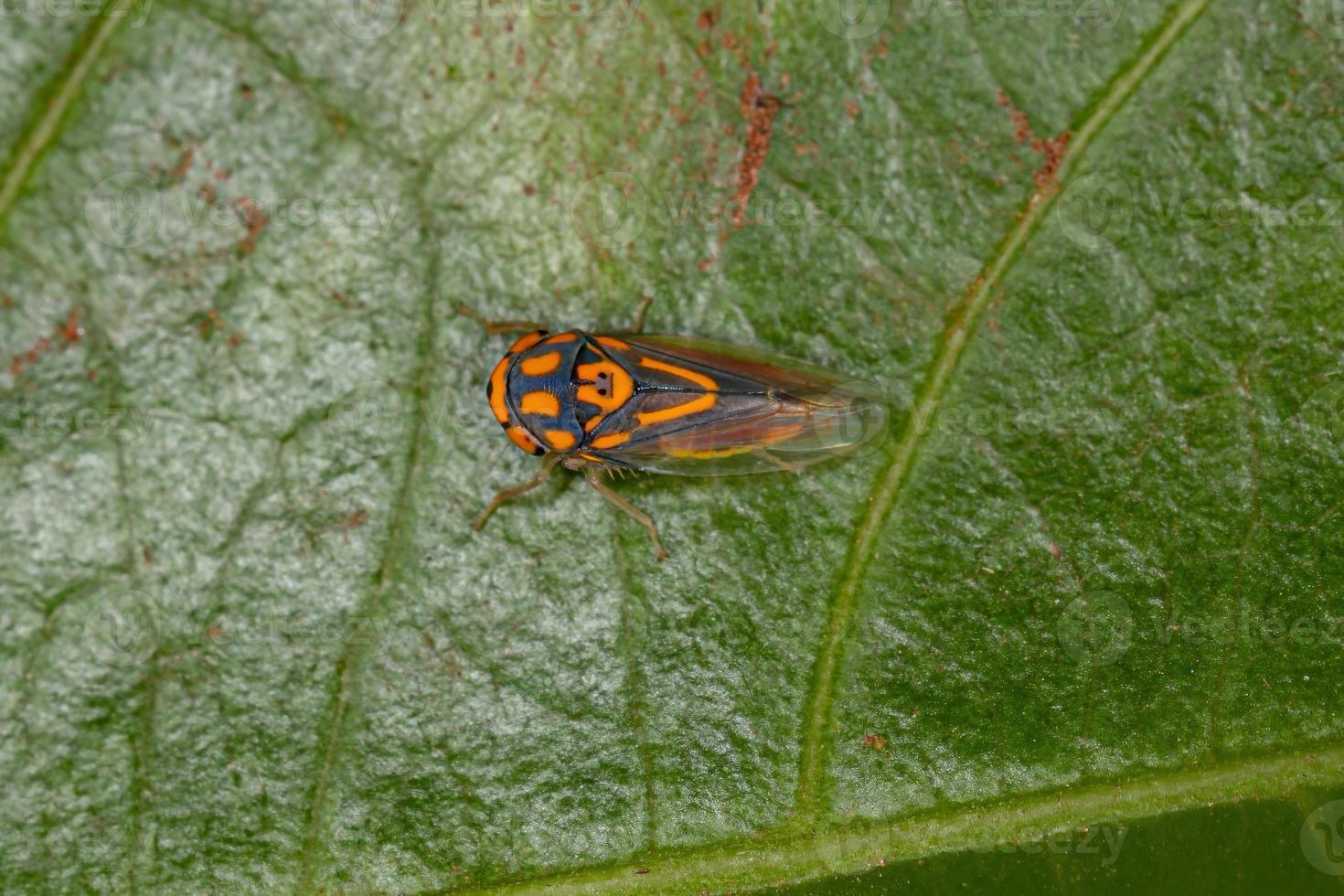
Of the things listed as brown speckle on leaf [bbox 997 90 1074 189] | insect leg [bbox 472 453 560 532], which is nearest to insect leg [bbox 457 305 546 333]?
insect leg [bbox 472 453 560 532]

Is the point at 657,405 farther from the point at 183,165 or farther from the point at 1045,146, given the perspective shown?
the point at 183,165

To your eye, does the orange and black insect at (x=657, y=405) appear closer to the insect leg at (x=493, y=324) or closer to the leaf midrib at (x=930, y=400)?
the insect leg at (x=493, y=324)

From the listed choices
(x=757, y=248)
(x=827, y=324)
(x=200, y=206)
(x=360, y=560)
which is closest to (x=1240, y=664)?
(x=827, y=324)

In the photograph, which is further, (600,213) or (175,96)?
(600,213)

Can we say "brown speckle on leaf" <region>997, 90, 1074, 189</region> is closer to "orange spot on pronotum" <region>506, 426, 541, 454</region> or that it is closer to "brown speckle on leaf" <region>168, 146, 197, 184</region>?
"orange spot on pronotum" <region>506, 426, 541, 454</region>

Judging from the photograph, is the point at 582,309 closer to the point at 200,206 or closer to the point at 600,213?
the point at 600,213

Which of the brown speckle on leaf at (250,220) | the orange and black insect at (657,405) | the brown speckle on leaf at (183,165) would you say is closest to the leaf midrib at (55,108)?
the brown speckle on leaf at (183,165)
